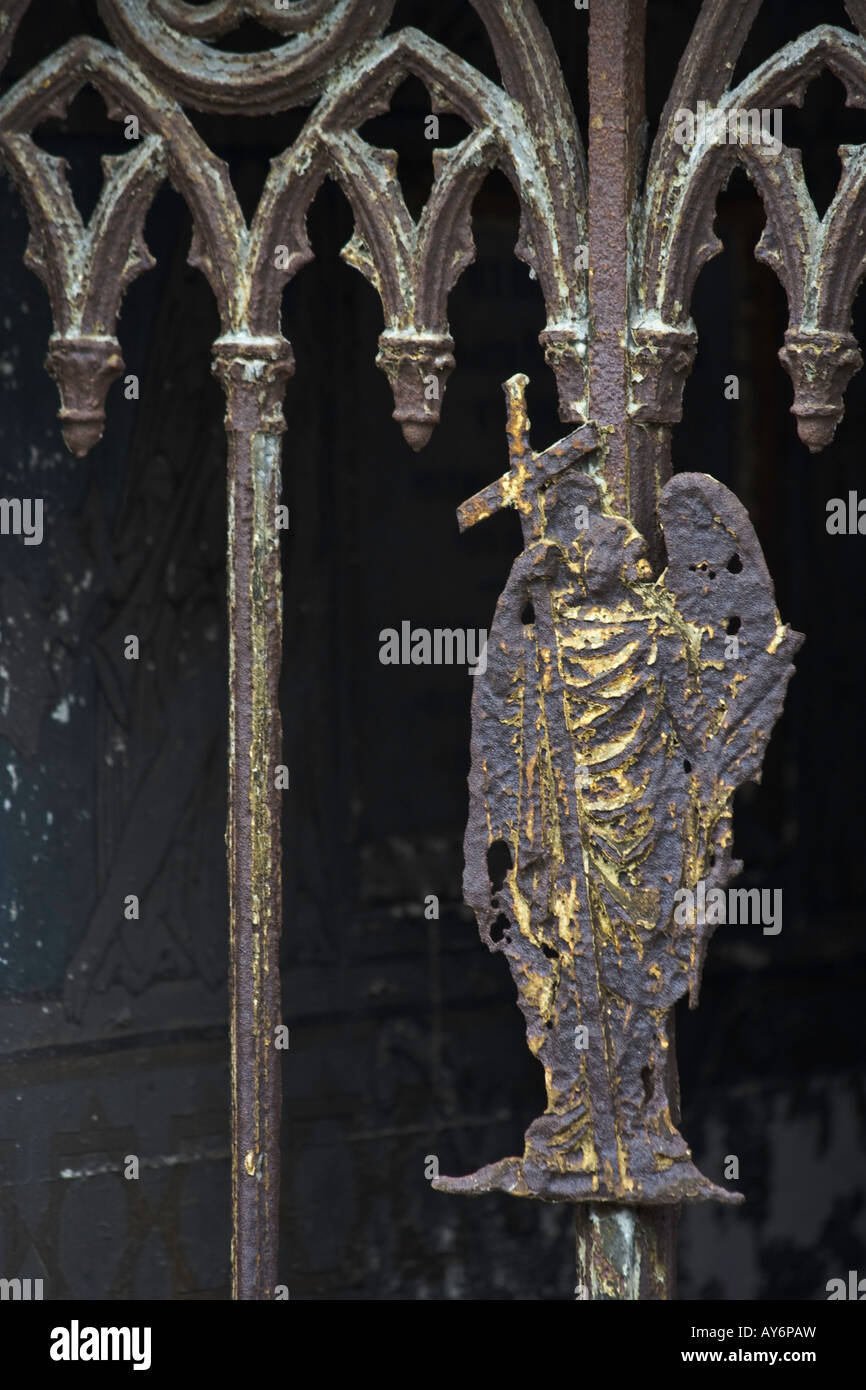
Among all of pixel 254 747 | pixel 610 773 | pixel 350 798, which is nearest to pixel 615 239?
pixel 610 773

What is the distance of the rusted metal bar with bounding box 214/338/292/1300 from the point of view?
290 cm

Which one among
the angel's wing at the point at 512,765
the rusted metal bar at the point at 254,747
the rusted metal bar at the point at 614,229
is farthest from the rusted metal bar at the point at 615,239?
the rusted metal bar at the point at 254,747

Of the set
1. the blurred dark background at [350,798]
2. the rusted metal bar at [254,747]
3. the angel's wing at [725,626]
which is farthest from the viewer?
the blurred dark background at [350,798]

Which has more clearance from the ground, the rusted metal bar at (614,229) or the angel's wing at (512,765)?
the rusted metal bar at (614,229)

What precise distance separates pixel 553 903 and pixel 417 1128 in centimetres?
208

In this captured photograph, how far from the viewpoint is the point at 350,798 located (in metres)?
4.64

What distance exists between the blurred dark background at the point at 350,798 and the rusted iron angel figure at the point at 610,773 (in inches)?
58.7

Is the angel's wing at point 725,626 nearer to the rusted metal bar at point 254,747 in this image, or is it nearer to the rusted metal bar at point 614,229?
the rusted metal bar at point 614,229

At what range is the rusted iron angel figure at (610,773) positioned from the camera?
9.12 feet

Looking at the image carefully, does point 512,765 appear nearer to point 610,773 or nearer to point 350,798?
point 610,773

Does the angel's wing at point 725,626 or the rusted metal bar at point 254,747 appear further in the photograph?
the rusted metal bar at point 254,747

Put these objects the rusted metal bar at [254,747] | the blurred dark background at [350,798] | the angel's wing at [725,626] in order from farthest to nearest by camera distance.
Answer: the blurred dark background at [350,798] → the rusted metal bar at [254,747] → the angel's wing at [725,626]

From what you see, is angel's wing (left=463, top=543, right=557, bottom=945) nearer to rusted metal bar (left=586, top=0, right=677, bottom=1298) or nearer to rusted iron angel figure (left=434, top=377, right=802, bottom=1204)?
rusted iron angel figure (left=434, top=377, right=802, bottom=1204)

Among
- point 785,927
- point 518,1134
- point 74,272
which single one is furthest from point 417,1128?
point 74,272
